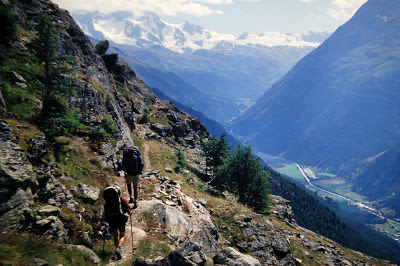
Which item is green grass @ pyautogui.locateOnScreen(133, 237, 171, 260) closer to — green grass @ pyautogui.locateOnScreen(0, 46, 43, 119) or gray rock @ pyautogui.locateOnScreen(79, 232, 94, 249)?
gray rock @ pyautogui.locateOnScreen(79, 232, 94, 249)

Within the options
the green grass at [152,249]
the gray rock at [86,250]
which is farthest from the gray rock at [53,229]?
the green grass at [152,249]

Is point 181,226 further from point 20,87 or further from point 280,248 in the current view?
point 20,87

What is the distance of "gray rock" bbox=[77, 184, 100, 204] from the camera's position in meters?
15.9

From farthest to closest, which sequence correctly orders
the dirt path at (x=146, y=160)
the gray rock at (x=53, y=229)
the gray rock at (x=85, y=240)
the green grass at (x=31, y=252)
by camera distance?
the dirt path at (x=146, y=160) → the gray rock at (x=85, y=240) → the gray rock at (x=53, y=229) → the green grass at (x=31, y=252)

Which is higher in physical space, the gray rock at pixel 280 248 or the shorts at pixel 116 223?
the shorts at pixel 116 223

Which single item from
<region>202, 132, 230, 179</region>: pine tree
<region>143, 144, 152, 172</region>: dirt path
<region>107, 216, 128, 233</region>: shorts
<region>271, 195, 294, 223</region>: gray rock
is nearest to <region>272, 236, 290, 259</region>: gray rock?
<region>143, 144, 152, 172</region>: dirt path

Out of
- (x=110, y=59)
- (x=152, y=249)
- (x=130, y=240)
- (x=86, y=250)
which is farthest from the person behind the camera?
(x=110, y=59)

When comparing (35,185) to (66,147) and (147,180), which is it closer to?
(66,147)

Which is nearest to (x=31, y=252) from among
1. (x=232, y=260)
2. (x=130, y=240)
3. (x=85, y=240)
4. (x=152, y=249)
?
(x=85, y=240)

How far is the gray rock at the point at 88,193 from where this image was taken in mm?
15931

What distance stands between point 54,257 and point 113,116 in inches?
1250

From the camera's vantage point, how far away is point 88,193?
54.0 ft

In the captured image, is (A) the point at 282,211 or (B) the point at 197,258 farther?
(A) the point at 282,211

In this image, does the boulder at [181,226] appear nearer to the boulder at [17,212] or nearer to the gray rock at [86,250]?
the gray rock at [86,250]
